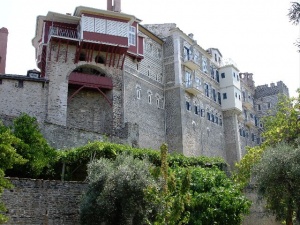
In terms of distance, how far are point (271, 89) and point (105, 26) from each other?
1443 inches

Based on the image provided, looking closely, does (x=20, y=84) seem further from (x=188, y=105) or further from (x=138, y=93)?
(x=188, y=105)

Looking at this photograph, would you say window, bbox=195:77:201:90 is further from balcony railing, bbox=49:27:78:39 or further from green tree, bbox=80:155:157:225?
green tree, bbox=80:155:157:225

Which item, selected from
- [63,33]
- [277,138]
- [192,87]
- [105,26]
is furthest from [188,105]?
[277,138]

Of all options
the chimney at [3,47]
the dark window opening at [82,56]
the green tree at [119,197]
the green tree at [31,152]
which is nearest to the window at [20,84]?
the dark window opening at [82,56]

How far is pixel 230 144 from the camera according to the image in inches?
1916

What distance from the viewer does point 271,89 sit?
204ft

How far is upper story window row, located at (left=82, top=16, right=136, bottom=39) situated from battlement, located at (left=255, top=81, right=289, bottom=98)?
3413 centimetres

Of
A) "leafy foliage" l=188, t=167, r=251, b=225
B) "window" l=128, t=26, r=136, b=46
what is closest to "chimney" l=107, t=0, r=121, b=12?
"window" l=128, t=26, r=136, b=46

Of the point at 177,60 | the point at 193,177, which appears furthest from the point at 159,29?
the point at 193,177

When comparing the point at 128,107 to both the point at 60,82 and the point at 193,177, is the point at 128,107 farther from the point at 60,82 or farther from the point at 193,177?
the point at 193,177

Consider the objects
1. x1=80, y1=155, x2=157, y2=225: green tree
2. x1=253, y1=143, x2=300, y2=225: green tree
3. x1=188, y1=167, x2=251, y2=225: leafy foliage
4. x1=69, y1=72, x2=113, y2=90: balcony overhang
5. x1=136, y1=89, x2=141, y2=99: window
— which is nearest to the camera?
x1=80, y1=155, x2=157, y2=225: green tree

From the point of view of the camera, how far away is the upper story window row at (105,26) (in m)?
32.3

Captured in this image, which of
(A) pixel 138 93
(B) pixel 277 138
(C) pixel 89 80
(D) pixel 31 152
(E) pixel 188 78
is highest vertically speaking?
(E) pixel 188 78

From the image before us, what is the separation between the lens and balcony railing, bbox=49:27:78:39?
31.9 m
